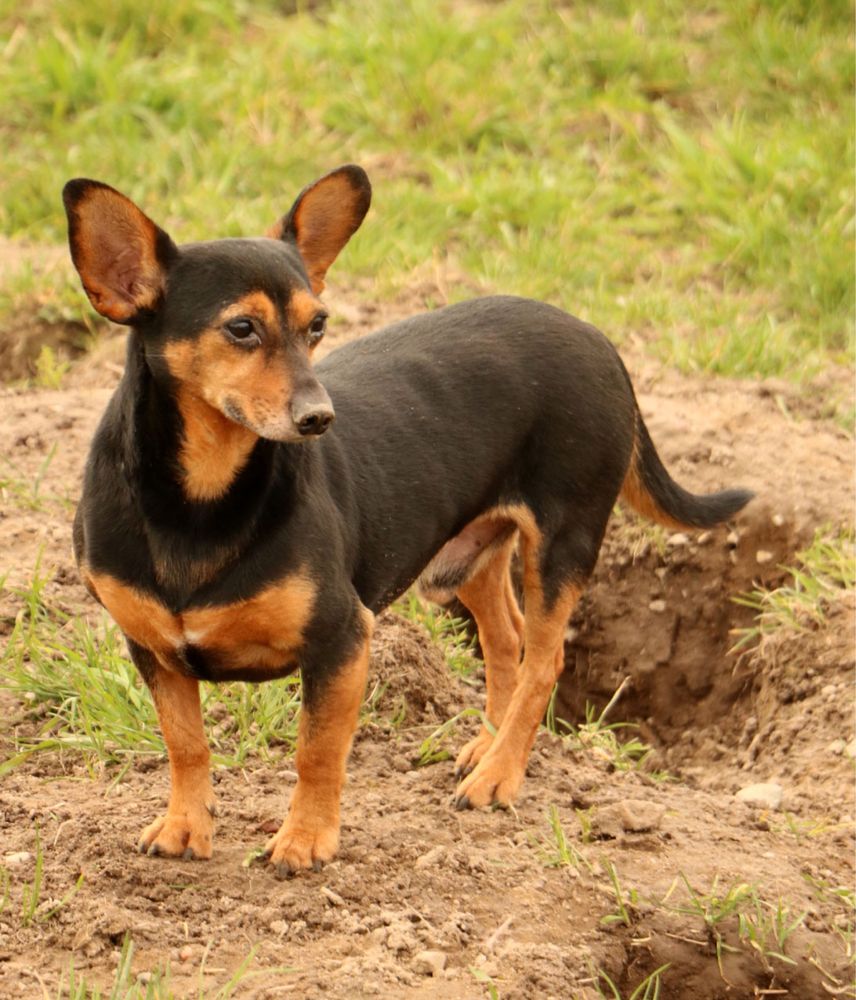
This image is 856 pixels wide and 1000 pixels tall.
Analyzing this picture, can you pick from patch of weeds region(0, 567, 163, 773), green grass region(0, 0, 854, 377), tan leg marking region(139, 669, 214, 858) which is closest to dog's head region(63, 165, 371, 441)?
tan leg marking region(139, 669, 214, 858)

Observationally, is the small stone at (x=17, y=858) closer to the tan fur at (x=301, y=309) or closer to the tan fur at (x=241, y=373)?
the tan fur at (x=241, y=373)

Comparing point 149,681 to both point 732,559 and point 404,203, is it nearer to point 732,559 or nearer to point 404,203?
point 732,559

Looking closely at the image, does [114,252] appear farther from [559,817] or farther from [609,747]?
[609,747]

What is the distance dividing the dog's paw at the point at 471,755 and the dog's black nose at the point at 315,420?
172 cm

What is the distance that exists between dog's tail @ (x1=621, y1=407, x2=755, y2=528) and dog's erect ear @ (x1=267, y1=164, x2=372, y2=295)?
53.4 inches

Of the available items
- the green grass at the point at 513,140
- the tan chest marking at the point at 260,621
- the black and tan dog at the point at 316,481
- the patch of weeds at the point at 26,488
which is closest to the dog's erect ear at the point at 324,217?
the black and tan dog at the point at 316,481

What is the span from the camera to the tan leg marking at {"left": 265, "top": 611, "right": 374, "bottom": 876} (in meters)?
3.84

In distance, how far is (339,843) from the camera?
4.11 metres

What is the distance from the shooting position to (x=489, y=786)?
179 inches

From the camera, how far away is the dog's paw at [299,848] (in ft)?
13.0

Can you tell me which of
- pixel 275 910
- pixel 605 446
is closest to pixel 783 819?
pixel 605 446

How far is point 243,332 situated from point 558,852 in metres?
1.75

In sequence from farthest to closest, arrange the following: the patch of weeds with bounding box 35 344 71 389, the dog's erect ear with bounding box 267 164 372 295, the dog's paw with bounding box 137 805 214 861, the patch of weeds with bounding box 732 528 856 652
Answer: the patch of weeds with bounding box 35 344 71 389
the patch of weeds with bounding box 732 528 856 652
the dog's paw with bounding box 137 805 214 861
the dog's erect ear with bounding box 267 164 372 295

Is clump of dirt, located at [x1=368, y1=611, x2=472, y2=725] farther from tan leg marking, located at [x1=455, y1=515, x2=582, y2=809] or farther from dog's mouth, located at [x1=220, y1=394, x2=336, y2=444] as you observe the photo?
dog's mouth, located at [x1=220, y1=394, x2=336, y2=444]
